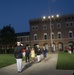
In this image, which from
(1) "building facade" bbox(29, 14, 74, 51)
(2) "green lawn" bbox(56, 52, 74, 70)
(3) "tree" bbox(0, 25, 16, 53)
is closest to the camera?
(2) "green lawn" bbox(56, 52, 74, 70)

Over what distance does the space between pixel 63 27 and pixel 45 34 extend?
781 centimetres

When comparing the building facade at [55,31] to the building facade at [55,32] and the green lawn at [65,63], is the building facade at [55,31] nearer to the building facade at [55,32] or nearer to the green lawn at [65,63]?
the building facade at [55,32]

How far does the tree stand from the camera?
86812 millimetres

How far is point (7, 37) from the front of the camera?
8694 cm

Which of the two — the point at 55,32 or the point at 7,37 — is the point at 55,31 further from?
the point at 7,37

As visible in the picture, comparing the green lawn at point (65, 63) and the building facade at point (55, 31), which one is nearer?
the green lawn at point (65, 63)

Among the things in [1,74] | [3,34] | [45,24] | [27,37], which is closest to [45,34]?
[45,24]

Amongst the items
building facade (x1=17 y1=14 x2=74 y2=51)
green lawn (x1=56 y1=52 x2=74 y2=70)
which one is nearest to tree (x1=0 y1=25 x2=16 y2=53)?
building facade (x1=17 y1=14 x2=74 y2=51)

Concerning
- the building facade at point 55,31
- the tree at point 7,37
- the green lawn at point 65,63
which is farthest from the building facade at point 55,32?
the green lawn at point 65,63

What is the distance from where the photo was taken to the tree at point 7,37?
86.8 m

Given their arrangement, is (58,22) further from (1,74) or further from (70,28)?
(1,74)

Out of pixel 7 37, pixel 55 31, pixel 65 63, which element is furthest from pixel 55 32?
pixel 65 63

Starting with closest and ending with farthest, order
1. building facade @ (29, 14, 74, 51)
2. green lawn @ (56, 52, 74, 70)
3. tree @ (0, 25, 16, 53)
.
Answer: green lawn @ (56, 52, 74, 70) < building facade @ (29, 14, 74, 51) < tree @ (0, 25, 16, 53)

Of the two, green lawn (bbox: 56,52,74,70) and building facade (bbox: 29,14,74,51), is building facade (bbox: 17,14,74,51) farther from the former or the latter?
green lawn (bbox: 56,52,74,70)
